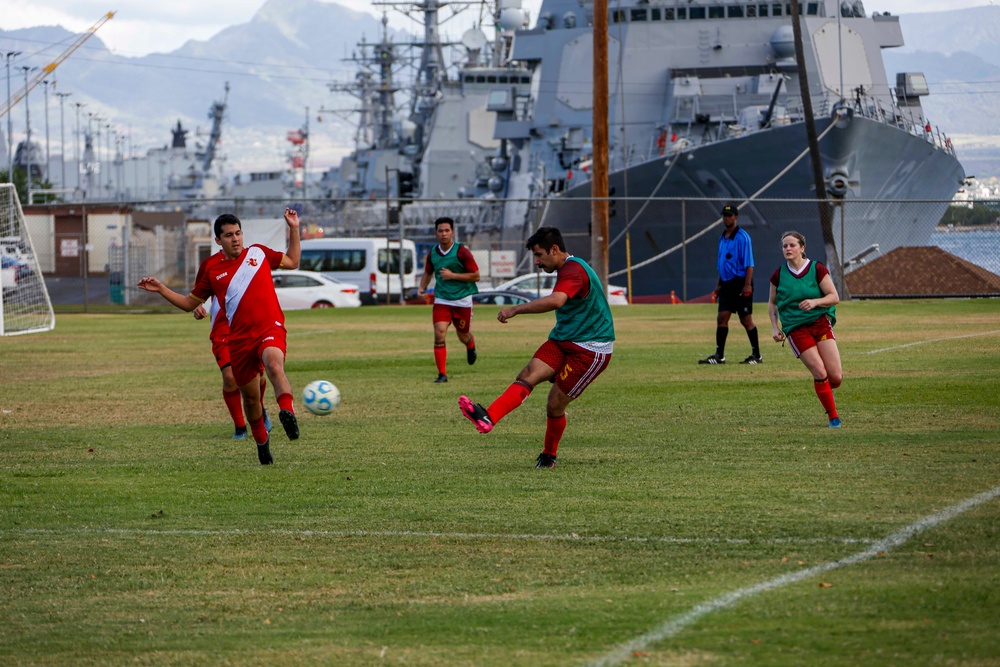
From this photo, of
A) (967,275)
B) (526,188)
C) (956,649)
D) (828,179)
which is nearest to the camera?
(956,649)

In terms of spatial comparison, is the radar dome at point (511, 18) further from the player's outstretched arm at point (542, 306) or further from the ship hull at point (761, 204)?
the player's outstretched arm at point (542, 306)

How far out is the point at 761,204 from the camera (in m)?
45.5

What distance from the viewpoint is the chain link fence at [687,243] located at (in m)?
37.0

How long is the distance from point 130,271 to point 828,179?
2501 cm

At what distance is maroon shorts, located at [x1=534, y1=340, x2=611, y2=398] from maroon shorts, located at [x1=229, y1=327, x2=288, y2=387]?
6.89 ft

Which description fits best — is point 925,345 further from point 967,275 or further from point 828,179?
point 828,179

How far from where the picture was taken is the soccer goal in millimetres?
31609

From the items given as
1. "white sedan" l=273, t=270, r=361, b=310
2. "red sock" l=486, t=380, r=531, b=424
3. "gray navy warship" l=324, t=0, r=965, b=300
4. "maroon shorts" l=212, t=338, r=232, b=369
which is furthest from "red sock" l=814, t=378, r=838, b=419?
"white sedan" l=273, t=270, r=361, b=310

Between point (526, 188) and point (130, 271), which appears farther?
point (526, 188)

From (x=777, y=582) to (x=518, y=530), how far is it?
6.38ft

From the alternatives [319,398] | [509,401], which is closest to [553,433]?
[509,401]

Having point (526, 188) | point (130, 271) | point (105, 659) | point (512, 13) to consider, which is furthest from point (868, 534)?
point (512, 13)

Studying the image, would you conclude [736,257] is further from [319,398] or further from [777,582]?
[777,582]

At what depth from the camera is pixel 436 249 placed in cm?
1736
